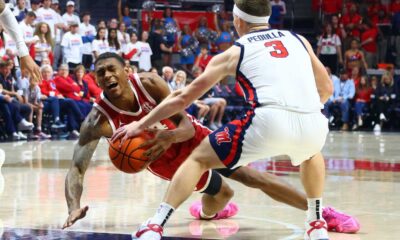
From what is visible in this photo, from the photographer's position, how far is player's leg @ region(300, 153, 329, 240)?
482 cm

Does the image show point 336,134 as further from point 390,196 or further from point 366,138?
point 390,196

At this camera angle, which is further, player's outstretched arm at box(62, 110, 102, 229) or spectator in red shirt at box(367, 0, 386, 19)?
spectator in red shirt at box(367, 0, 386, 19)

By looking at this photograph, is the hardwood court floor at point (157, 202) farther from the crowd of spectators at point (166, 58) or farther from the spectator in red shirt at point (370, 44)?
the spectator in red shirt at point (370, 44)

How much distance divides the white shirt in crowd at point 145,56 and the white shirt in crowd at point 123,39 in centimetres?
34

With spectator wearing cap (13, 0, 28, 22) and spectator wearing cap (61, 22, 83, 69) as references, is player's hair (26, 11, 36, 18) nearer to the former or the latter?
spectator wearing cap (13, 0, 28, 22)

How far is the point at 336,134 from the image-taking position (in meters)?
16.8

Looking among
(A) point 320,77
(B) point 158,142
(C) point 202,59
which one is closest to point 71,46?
(C) point 202,59

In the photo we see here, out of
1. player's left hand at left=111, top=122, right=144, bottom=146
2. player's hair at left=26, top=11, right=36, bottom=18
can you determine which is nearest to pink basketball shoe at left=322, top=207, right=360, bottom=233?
player's left hand at left=111, top=122, right=144, bottom=146

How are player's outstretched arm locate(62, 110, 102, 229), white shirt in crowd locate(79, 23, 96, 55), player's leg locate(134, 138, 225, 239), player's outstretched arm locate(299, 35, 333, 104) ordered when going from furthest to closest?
1. white shirt in crowd locate(79, 23, 96, 55)
2. player's outstretched arm locate(62, 110, 102, 229)
3. player's outstretched arm locate(299, 35, 333, 104)
4. player's leg locate(134, 138, 225, 239)

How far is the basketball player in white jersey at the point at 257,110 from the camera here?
4570mm

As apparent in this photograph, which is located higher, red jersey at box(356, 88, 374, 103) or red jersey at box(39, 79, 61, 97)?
red jersey at box(39, 79, 61, 97)

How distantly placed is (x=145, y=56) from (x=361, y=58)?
16.5 ft

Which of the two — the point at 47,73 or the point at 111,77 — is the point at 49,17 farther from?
the point at 111,77

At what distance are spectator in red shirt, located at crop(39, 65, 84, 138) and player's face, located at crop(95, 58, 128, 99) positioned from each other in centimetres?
948
